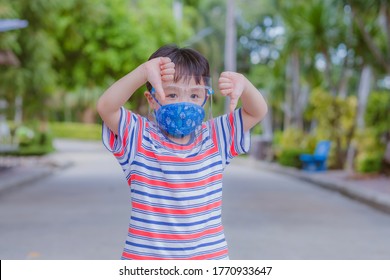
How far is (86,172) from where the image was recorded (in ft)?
83.4

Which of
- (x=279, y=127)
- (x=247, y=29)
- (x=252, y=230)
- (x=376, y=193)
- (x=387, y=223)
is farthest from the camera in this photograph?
(x=279, y=127)

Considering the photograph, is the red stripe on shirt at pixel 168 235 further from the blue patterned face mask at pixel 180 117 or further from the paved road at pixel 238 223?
the paved road at pixel 238 223

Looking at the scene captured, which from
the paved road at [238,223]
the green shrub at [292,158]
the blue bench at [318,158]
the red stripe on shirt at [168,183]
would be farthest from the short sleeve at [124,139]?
the green shrub at [292,158]

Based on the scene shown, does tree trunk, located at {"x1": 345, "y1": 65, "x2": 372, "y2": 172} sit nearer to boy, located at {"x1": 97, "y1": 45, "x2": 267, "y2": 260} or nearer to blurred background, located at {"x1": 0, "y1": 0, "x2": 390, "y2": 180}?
blurred background, located at {"x1": 0, "y1": 0, "x2": 390, "y2": 180}

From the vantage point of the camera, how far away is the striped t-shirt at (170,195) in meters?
3.07

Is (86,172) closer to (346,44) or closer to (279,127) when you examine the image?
(346,44)

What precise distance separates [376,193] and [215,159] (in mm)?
11972

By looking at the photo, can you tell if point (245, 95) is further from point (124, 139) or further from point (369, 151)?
point (369, 151)

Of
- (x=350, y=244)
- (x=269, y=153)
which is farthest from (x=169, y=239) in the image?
(x=269, y=153)

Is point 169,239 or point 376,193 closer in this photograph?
point 169,239

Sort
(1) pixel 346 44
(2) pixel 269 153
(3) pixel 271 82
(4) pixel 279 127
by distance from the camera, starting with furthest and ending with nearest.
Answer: (4) pixel 279 127 < (3) pixel 271 82 < (2) pixel 269 153 < (1) pixel 346 44

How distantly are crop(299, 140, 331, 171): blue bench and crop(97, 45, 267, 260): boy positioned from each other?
20.8 meters

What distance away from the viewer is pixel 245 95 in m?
3.18

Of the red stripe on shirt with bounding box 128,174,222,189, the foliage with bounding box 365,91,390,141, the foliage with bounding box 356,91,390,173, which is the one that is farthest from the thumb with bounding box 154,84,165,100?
the foliage with bounding box 365,91,390,141
